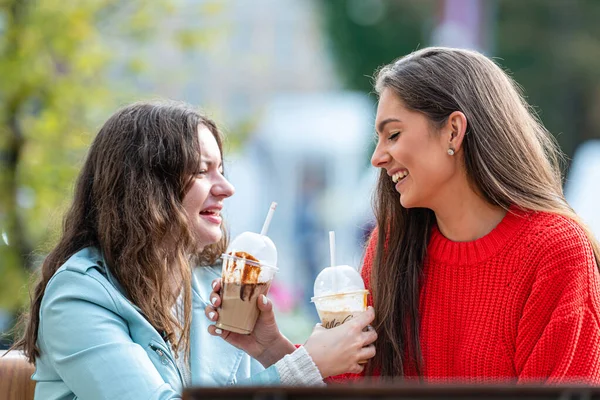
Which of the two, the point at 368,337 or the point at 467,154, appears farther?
the point at 467,154

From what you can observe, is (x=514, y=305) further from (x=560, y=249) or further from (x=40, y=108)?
(x=40, y=108)

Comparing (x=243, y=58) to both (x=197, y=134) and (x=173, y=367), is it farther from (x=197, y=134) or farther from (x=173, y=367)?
(x=173, y=367)

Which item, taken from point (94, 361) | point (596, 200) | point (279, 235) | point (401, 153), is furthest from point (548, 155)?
point (279, 235)

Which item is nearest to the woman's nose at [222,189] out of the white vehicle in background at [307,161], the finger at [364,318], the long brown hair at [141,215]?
the long brown hair at [141,215]

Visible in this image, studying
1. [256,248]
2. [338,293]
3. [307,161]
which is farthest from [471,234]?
[307,161]

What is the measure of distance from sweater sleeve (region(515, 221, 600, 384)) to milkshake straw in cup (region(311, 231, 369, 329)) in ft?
1.52

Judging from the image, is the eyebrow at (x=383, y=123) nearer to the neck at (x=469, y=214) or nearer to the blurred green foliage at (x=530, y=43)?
the neck at (x=469, y=214)

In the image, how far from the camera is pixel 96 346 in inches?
93.0

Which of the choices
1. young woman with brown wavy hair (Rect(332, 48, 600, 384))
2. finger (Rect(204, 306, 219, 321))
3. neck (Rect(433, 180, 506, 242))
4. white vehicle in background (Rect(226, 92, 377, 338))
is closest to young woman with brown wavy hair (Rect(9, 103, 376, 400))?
finger (Rect(204, 306, 219, 321))

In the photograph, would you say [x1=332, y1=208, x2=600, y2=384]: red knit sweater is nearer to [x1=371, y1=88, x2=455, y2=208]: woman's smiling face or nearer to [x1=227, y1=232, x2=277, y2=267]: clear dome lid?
[x1=371, y1=88, x2=455, y2=208]: woman's smiling face

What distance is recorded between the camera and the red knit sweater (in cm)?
226

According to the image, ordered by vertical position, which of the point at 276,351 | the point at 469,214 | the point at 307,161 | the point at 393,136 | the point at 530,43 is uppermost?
the point at 393,136

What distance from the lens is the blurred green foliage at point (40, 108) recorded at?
6.04m

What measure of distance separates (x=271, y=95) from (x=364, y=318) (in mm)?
30304
